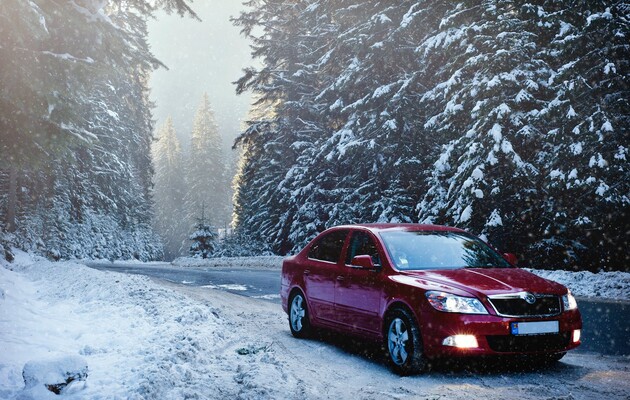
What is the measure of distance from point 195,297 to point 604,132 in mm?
11627

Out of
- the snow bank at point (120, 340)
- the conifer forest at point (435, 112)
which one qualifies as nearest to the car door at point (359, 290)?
the snow bank at point (120, 340)

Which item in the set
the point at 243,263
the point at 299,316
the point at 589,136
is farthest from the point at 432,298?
the point at 243,263

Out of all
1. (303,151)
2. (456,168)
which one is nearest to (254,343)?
(456,168)

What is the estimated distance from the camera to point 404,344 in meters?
6.31

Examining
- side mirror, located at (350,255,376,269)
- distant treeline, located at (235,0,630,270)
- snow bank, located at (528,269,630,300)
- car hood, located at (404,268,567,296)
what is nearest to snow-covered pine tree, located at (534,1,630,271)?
distant treeline, located at (235,0,630,270)

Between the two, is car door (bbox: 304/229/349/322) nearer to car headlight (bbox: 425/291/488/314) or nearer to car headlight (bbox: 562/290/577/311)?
car headlight (bbox: 425/291/488/314)

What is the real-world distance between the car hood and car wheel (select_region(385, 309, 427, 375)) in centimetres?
46

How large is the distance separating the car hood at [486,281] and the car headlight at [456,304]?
0.37 ft

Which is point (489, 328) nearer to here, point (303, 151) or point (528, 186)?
point (528, 186)

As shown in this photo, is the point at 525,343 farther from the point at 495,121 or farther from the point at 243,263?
the point at 243,263

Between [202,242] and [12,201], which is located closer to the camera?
[12,201]

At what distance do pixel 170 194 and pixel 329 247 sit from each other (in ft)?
294

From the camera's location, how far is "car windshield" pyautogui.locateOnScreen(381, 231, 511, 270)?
6.96 m

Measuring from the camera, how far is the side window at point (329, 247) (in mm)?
8109
